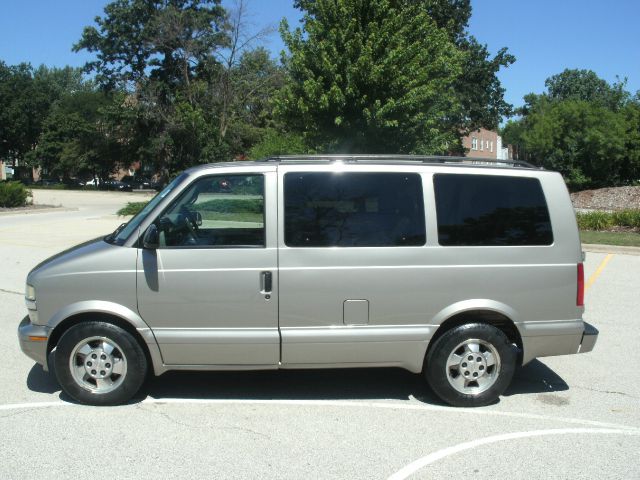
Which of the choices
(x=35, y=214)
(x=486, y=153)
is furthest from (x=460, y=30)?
(x=486, y=153)

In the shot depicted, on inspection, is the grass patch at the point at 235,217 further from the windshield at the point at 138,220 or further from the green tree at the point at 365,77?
the green tree at the point at 365,77

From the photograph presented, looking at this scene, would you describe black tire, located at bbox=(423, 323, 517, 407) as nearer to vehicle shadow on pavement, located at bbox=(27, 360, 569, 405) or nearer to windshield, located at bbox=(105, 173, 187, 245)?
vehicle shadow on pavement, located at bbox=(27, 360, 569, 405)

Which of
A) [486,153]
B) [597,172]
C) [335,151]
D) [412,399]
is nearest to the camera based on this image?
[412,399]

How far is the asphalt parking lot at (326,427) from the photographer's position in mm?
3803

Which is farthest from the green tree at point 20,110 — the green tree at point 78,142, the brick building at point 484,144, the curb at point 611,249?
the curb at point 611,249

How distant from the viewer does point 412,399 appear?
505cm

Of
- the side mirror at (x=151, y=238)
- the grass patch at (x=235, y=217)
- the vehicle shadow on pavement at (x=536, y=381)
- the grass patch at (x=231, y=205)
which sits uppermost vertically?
the grass patch at (x=231, y=205)

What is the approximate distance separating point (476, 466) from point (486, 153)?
3622 inches

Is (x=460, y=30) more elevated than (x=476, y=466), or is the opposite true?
(x=460, y=30)

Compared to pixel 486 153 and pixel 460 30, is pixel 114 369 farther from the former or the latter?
pixel 486 153

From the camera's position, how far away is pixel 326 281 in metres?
4.59

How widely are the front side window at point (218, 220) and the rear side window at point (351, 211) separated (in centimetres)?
25

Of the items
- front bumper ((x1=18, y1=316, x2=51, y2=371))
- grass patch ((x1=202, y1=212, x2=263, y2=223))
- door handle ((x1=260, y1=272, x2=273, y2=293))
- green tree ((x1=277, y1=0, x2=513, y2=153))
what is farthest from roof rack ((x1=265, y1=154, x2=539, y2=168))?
green tree ((x1=277, y1=0, x2=513, y2=153))

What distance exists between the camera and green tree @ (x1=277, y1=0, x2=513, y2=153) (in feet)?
50.5
